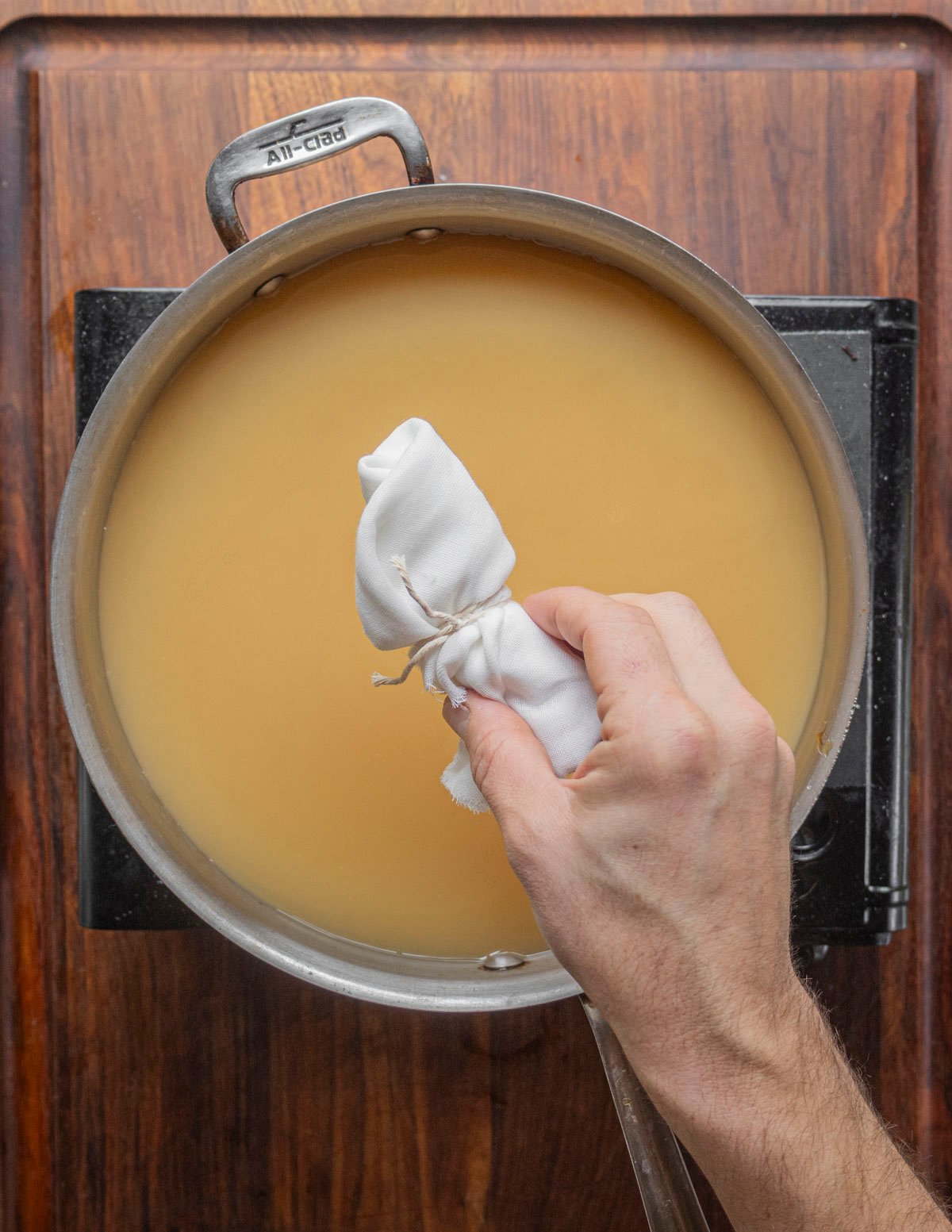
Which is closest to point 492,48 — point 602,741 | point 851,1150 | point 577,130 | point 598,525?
point 577,130

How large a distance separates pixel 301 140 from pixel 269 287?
6 cm

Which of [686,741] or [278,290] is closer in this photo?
[686,741]

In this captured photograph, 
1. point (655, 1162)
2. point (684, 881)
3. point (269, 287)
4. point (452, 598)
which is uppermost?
point (269, 287)

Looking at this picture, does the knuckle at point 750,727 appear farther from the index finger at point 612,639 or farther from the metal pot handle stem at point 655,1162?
the metal pot handle stem at point 655,1162

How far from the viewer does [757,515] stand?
0.48 metres

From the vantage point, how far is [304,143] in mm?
437

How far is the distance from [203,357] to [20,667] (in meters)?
0.23

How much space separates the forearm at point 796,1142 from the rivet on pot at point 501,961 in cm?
11

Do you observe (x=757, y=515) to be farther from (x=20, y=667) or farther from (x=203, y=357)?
(x=20, y=667)

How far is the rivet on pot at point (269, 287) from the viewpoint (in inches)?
18.2

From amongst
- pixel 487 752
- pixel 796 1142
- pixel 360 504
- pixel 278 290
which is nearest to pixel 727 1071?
pixel 796 1142

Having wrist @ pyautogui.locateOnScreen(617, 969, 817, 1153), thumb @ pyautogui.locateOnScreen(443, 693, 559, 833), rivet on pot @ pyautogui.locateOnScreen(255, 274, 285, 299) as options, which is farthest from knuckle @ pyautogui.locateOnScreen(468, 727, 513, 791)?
rivet on pot @ pyautogui.locateOnScreen(255, 274, 285, 299)

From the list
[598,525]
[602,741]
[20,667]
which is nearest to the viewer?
[602,741]

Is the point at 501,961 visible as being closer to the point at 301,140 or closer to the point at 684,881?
the point at 684,881
